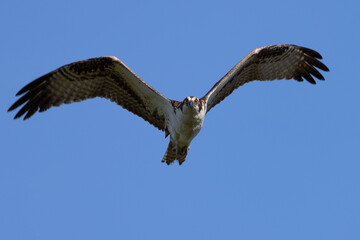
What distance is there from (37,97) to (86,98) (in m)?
0.94

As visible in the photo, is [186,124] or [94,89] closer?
[186,124]

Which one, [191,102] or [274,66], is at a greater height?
[274,66]

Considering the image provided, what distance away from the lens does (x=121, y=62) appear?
11.6 meters

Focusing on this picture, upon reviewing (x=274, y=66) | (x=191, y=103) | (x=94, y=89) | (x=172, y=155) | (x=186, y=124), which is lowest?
(x=172, y=155)

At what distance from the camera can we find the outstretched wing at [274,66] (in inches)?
496

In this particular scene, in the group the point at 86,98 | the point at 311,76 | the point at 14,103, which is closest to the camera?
the point at 14,103

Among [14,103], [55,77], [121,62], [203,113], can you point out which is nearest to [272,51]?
[203,113]

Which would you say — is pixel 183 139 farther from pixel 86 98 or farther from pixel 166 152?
pixel 86 98

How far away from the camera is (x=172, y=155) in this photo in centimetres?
1209

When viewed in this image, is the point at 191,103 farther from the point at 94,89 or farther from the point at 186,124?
the point at 94,89

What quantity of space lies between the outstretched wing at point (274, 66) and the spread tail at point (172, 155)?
1076 millimetres

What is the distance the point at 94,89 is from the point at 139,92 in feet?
2.84

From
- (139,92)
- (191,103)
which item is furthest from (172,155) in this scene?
(191,103)

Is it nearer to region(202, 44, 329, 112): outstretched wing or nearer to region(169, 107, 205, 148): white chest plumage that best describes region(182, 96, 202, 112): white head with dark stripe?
region(169, 107, 205, 148): white chest plumage
